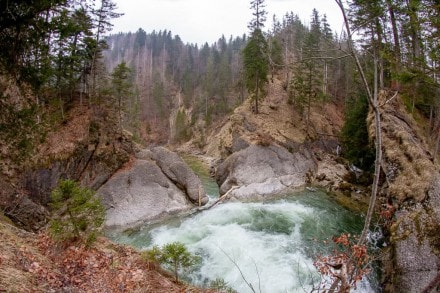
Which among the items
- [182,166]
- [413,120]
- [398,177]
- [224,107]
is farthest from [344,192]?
[224,107]

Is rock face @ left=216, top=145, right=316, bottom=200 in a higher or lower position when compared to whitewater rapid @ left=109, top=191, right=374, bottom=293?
higher

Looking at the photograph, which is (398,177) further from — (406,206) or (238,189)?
→ (238,189)

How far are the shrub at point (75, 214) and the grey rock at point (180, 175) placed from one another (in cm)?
1354

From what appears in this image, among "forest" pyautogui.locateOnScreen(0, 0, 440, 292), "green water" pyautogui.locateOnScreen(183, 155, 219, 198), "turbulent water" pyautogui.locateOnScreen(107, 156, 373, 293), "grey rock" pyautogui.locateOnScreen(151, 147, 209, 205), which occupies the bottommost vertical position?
"turbulent water" pyautogui.locateOnScreen(107, 156, 373, 293)

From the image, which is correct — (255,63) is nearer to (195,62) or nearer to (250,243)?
(250,243)

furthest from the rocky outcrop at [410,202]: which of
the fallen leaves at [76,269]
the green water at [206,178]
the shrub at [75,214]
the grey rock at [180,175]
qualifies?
the green water at [206,178]

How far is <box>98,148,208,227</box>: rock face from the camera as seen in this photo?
61.1 feet

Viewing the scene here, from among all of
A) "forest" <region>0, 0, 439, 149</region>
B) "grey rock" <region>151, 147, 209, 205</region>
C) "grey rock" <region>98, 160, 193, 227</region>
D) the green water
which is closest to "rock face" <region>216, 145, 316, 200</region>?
the green water

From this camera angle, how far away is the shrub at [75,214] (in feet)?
25.6

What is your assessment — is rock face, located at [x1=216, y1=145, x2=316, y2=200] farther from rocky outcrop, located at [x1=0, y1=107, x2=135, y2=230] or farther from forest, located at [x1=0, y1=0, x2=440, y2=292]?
rocky outcrop, located at [x1=0, y1=107, x2=135, y2=230]

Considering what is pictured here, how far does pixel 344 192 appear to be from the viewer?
24.6 meters

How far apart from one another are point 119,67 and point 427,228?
77.2 ft

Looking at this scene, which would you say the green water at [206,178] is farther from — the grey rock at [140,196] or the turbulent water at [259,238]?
the turbulent water at [259,238]

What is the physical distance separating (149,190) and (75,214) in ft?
40.5
